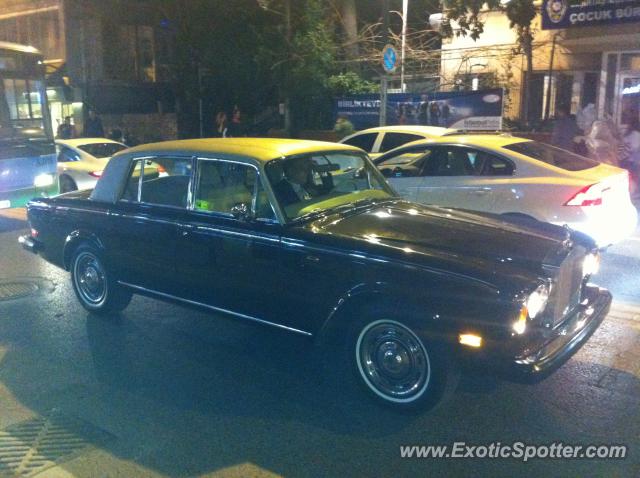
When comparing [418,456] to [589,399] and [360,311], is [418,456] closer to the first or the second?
[360,311]

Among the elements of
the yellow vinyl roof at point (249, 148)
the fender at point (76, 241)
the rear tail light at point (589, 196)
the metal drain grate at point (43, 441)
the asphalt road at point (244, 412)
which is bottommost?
Answer: the metal drain grate at point (43, 441)

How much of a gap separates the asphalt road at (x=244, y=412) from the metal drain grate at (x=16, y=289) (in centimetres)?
119

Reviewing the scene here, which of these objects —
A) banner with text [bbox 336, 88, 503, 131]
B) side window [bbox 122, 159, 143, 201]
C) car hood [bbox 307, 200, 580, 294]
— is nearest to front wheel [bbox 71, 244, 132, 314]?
side window [bbox 122, 159, 143, 201]

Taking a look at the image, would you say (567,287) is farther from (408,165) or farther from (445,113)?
(445,113)

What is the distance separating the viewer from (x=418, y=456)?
3975mm

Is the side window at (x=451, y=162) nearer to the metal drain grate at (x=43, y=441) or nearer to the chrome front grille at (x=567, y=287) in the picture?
the chrome front grille at (x=567, y=287)

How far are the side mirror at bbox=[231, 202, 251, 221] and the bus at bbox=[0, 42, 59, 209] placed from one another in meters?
6.84

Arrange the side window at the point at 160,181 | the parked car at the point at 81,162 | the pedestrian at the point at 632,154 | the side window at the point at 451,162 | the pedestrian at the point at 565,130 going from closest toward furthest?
the side window at the point at 160,181 → the side window at the point at 451,162 → the pedestrian at the point at 565,130 → the parked car at the point at 81,162 → the pedestrian at the point at 632,154

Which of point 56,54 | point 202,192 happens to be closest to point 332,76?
point 56,54

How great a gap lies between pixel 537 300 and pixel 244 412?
1.99 meters

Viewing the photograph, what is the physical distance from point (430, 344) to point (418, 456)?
651 mm

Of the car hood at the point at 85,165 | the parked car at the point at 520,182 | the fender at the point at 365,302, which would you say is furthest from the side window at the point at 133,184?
the car hood at the point at 85,165

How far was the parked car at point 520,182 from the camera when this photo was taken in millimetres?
7410

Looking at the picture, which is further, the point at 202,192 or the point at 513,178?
the point at 513,178
